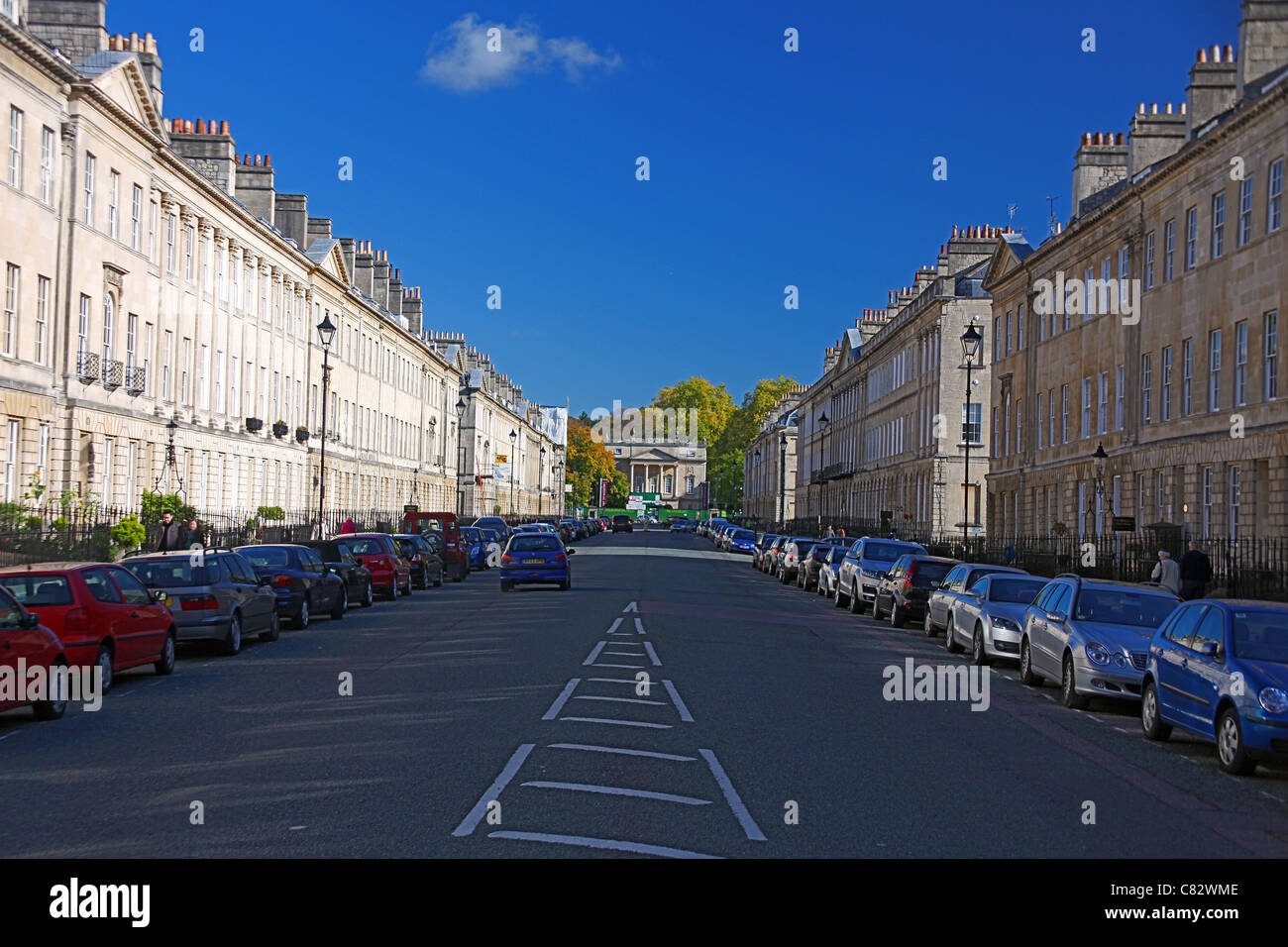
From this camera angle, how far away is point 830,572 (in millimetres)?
38781

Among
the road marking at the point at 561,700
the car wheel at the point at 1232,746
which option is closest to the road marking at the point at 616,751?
the road marking at the point at 561,700

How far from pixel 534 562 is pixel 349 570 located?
739 centimetres

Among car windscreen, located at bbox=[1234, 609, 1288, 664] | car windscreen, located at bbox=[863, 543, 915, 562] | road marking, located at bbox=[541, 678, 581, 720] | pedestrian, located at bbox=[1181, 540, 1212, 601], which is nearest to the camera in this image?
car windscreen, located at bbox=[1234, 609, 1288, 664]

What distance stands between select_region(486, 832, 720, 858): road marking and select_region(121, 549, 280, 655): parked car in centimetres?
1183

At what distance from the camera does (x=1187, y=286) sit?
38188 millimetres

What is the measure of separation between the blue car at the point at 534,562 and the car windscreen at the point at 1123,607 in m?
20.2

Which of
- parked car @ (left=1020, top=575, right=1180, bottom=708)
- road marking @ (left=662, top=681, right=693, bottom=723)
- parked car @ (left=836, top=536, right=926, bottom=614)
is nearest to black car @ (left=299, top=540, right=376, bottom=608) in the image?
parked car @ (left=836, top=536, right=926, bottom=614)

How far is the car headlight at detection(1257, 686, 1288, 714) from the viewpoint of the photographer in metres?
11.1

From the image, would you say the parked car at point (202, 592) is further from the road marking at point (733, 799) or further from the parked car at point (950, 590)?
the parked car at point (950, 590)

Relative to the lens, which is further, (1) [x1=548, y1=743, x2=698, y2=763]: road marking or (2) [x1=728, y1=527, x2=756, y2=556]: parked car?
(2) [x1=728, y1=527, x2=756, y2=556]: parked car

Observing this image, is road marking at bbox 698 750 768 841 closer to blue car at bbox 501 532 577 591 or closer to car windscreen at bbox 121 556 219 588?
car windscreen at bbox 121 556 219 588
